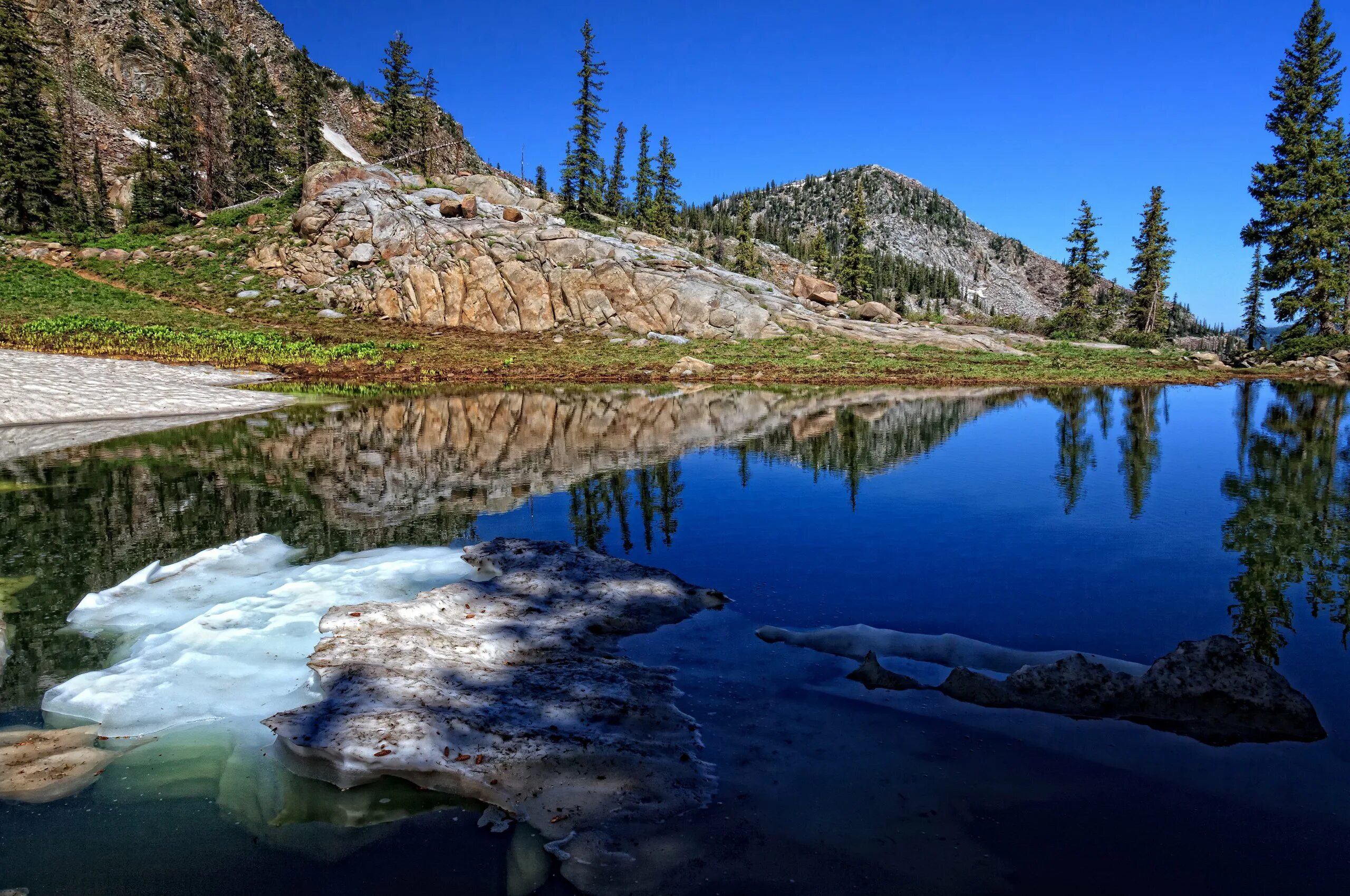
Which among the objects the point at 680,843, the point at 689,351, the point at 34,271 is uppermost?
the point at 34,271

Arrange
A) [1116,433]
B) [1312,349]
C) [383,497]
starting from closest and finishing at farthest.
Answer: [383,497] → [1116,433] → [1312,349]

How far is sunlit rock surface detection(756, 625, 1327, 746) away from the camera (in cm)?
503

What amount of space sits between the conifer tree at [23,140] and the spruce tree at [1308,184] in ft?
308

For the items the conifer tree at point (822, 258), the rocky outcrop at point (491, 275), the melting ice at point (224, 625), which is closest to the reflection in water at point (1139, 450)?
the melting ice at point (224, 625)

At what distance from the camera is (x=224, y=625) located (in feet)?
21.0

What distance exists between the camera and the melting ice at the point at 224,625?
5160 mm

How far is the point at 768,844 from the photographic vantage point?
3.88 meters

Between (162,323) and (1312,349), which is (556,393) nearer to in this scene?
(162,323)

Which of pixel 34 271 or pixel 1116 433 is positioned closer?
pixel 1116 433

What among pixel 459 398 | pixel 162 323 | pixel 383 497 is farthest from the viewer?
pixel 162 323

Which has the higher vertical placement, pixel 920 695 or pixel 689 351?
pixel 689 351

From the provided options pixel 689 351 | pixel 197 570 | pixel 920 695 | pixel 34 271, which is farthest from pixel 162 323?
pixel 920 695

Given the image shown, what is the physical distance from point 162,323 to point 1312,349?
72.1 metres

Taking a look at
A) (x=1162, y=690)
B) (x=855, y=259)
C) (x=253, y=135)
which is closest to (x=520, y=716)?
(x=1162, y=690)
